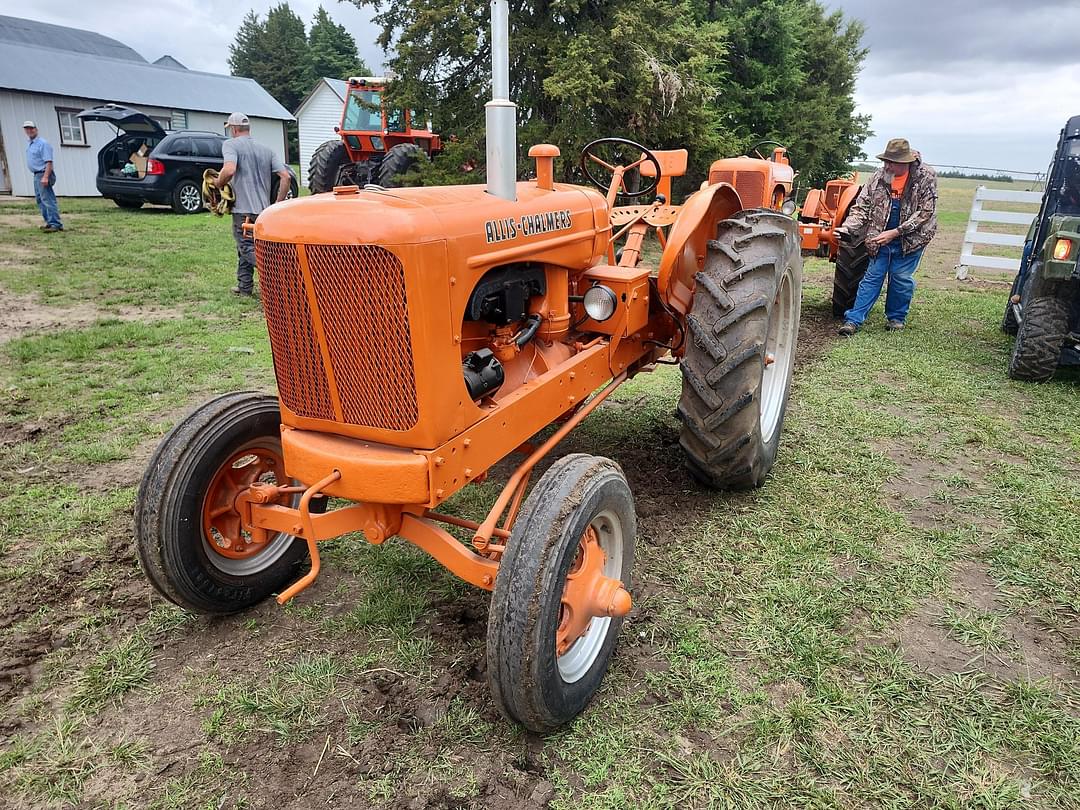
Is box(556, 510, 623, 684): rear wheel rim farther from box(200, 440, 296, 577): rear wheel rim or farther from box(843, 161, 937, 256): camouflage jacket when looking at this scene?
box(843, 161, 937, 256): camouflage jacket

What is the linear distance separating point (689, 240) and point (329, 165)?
12033 mm

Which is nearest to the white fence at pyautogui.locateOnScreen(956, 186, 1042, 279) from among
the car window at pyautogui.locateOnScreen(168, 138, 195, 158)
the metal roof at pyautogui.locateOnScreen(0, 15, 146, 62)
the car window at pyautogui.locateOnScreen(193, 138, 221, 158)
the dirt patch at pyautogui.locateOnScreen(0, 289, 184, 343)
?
the dirt patch at pyautogui.locateOnScreen(0, 289, 184, 343)

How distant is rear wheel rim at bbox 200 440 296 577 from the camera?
108 inches

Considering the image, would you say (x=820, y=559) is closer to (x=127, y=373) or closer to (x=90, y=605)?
(x=90, y=605)

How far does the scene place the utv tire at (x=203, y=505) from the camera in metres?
2.57

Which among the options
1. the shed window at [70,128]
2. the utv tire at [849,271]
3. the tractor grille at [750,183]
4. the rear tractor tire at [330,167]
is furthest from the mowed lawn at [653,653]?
the shed window at [70,128]

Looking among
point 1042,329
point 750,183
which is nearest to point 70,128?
point 750,183

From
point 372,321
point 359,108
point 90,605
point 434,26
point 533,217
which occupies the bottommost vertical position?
point 90,605

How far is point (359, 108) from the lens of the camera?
45.7ft

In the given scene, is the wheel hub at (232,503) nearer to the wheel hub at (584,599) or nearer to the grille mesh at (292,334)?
the grille mesh at (292,334)

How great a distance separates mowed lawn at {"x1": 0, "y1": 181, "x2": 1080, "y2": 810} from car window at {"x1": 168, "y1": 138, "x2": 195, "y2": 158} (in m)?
12.7

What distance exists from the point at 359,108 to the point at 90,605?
42.3 feet

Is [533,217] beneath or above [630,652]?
above

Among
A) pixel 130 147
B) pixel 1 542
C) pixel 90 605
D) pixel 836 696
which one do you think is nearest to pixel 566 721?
pixel 836 696
